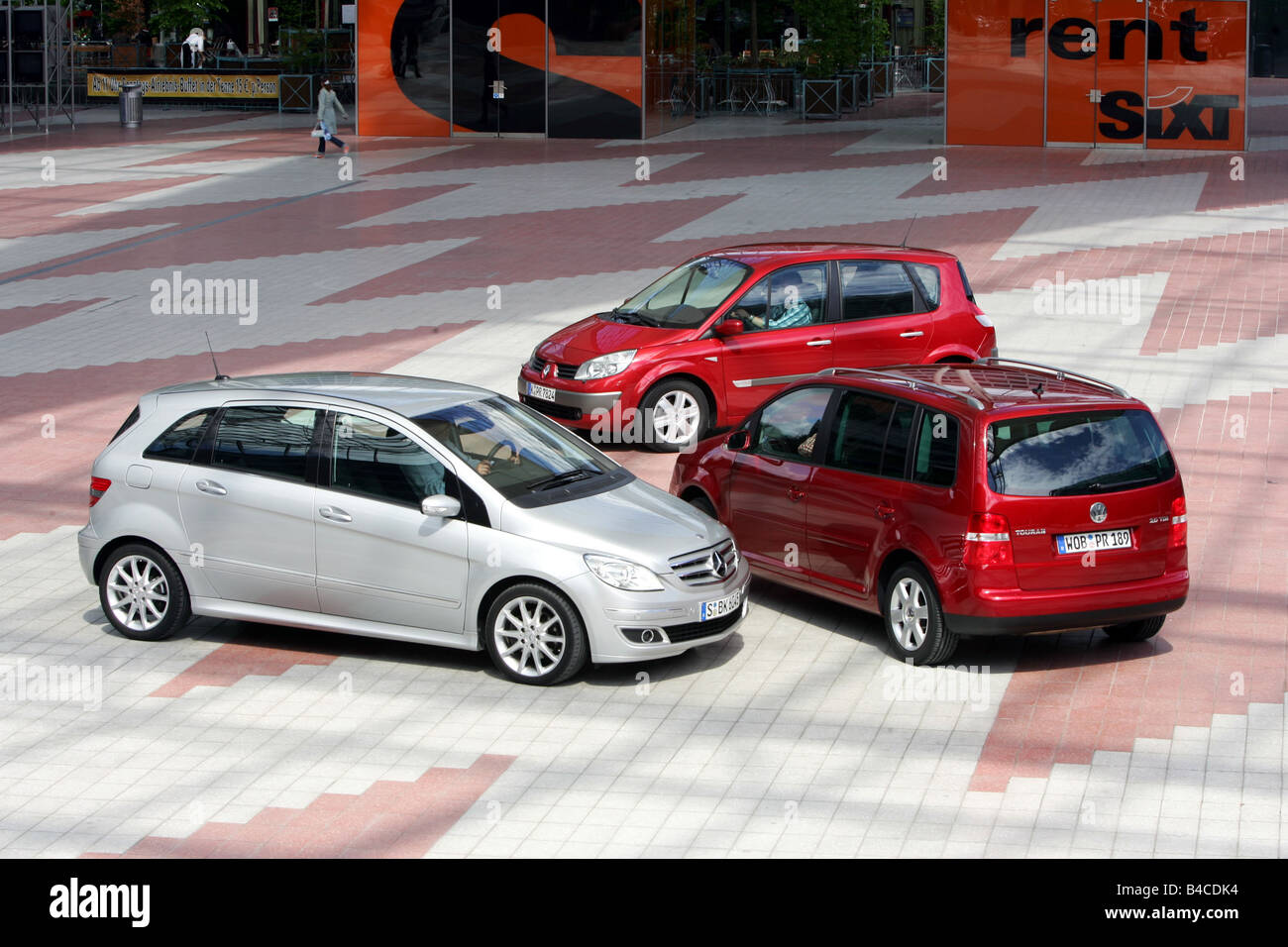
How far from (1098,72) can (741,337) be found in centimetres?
2071

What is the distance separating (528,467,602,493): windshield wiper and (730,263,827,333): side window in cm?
447

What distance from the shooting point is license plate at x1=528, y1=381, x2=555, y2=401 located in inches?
536

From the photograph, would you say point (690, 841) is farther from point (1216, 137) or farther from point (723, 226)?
point (1216, 137)

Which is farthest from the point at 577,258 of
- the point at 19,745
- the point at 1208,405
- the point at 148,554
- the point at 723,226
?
the point at 19,745

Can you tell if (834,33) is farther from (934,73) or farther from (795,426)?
(795,426)

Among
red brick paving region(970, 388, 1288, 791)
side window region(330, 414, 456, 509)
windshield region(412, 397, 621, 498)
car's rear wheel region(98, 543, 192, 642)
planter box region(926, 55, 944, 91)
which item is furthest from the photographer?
planter box region(926, 55, 944, 91)

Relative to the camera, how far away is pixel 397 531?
28.8 feet

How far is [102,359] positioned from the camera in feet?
55.6

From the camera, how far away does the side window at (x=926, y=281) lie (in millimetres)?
14070

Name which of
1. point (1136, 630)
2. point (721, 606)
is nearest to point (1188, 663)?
point (1136, 630)

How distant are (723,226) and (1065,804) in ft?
55.9

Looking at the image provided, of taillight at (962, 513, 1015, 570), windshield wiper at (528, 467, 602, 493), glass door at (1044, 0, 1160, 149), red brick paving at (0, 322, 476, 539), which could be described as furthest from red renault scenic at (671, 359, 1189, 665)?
glass door at (1044, 0, 1160, 149)

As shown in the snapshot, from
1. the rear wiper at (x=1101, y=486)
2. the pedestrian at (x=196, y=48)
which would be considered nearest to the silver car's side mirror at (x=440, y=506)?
the rear wiper at (x=1101, y=486)

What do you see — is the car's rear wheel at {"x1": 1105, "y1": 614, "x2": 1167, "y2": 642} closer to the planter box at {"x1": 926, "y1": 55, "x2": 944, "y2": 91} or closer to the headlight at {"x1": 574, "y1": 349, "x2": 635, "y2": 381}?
the headlight at {"x1": 574, "y1": 349, "x2": 635, "y2": 381}
